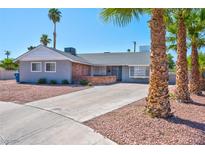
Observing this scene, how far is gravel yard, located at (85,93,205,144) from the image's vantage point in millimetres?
5926

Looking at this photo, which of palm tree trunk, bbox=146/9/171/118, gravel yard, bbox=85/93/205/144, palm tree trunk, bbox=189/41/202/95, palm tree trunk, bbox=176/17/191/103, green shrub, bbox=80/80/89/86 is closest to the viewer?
gravel yard, bbox=85/93/205/144

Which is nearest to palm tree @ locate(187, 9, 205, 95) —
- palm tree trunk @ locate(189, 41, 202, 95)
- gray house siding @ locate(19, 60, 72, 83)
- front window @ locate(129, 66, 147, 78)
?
palm tree trunk @ locate(189, 41, 202, 95)

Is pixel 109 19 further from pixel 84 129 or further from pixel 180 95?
pixel 180 95

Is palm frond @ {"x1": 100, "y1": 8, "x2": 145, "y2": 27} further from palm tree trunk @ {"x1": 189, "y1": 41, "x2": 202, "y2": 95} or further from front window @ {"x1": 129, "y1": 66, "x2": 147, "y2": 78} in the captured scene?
front window @ {"x1": 129, "y1": 66, "x2": 147, "y2": 78}

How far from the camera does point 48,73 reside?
81.5 ft

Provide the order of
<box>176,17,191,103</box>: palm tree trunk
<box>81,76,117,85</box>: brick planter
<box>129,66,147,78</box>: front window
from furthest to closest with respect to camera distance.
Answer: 1. <box>129,66,147,78</box>: front window
2. <box>81,76,117,85</box>: brick planter
3. <box>176,17,191,103</box>: palm tree trunk

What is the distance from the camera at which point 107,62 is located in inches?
1273

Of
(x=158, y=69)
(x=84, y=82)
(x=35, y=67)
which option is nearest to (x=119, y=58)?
(x=84, y=82)

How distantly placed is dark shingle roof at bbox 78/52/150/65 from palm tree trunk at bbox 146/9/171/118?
71.9 feet

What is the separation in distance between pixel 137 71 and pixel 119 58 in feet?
12.3

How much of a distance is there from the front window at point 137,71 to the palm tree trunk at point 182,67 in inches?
697

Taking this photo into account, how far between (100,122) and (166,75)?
2.87m

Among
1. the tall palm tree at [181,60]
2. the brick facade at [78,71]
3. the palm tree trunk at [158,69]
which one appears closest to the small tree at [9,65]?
the brick facade at [78,71]
